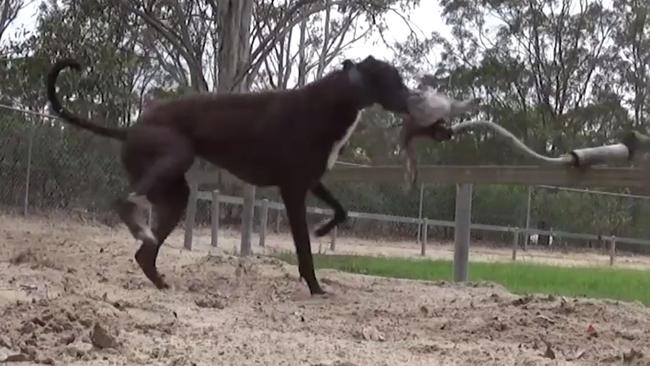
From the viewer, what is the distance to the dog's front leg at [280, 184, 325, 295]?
6.03 meters

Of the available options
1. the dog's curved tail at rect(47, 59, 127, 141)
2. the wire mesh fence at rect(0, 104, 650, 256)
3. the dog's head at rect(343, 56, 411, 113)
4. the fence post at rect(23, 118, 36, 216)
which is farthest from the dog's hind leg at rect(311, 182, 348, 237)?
the fence post at rect(23, 118, 36, 216)

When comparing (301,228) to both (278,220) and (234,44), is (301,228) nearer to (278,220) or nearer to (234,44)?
(234,44)

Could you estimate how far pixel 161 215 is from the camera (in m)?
6.45

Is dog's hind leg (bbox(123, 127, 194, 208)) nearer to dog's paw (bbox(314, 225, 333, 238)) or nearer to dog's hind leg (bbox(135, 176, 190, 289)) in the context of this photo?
dog's hind leg (bbox(135, 176, 190, 289))

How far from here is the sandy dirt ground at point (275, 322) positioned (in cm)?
354

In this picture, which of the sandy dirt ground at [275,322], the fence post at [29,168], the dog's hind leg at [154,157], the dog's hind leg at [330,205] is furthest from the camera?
the fence post at [29,168]

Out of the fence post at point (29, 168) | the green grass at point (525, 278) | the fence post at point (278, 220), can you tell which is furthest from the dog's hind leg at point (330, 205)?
the fence post at point (278, 220)

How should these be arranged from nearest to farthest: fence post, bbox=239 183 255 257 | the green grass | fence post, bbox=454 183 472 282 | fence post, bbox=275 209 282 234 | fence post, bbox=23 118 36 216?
the green grass → fence post, bbox=454 183 472 282 → fence post, bbox=239 183 255 257 → fence post, bbox=23 118 36 216 → fence post, bbox=275 209 282 234

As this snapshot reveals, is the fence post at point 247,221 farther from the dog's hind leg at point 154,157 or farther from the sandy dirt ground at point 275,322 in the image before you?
the dog's hind leg at point 154,157

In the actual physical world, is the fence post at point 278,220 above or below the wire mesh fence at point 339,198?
below

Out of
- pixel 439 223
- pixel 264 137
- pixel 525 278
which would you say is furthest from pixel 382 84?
Result: pixel 439 223

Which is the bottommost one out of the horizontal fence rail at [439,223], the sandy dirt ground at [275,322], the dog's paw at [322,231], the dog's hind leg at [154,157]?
the sandy dirt ground at [275,322]

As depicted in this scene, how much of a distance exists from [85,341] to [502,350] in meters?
1.70

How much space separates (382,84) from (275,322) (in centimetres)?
184
